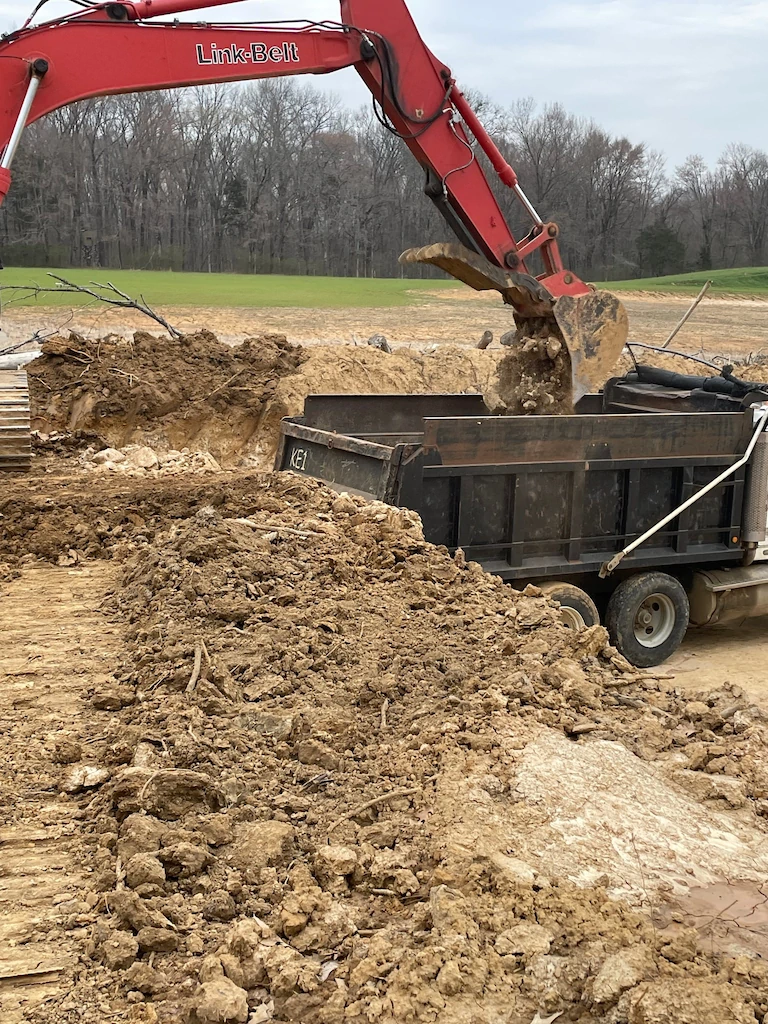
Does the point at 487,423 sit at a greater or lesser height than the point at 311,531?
greater

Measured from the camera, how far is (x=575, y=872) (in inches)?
141

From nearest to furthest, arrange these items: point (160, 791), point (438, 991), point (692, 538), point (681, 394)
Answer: point (438, 991) → point (160, 791) → point (692, 538) → point (681, 394)

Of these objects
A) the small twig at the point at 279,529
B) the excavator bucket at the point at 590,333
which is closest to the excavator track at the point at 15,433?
the small twig at the point at 279,529

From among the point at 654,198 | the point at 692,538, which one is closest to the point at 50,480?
the point at 692,538

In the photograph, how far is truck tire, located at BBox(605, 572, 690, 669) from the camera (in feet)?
26.8

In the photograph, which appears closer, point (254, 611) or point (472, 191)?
point (254, 611)

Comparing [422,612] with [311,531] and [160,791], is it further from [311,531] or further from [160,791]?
[160,791]

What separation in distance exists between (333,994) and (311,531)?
14.0ft

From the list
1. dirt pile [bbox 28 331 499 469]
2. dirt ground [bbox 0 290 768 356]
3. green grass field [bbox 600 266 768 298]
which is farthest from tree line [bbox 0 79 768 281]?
dirt pile [bbox 28 331 499 469]

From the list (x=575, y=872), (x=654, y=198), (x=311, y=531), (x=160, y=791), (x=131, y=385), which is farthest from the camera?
(x=654, y=198)

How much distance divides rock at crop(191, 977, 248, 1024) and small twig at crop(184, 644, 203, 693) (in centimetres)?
201

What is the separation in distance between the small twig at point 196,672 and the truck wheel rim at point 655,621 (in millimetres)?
4325

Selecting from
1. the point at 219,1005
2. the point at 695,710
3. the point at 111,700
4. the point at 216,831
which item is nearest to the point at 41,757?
the point at 111,700

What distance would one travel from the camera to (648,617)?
8516 millimetres
